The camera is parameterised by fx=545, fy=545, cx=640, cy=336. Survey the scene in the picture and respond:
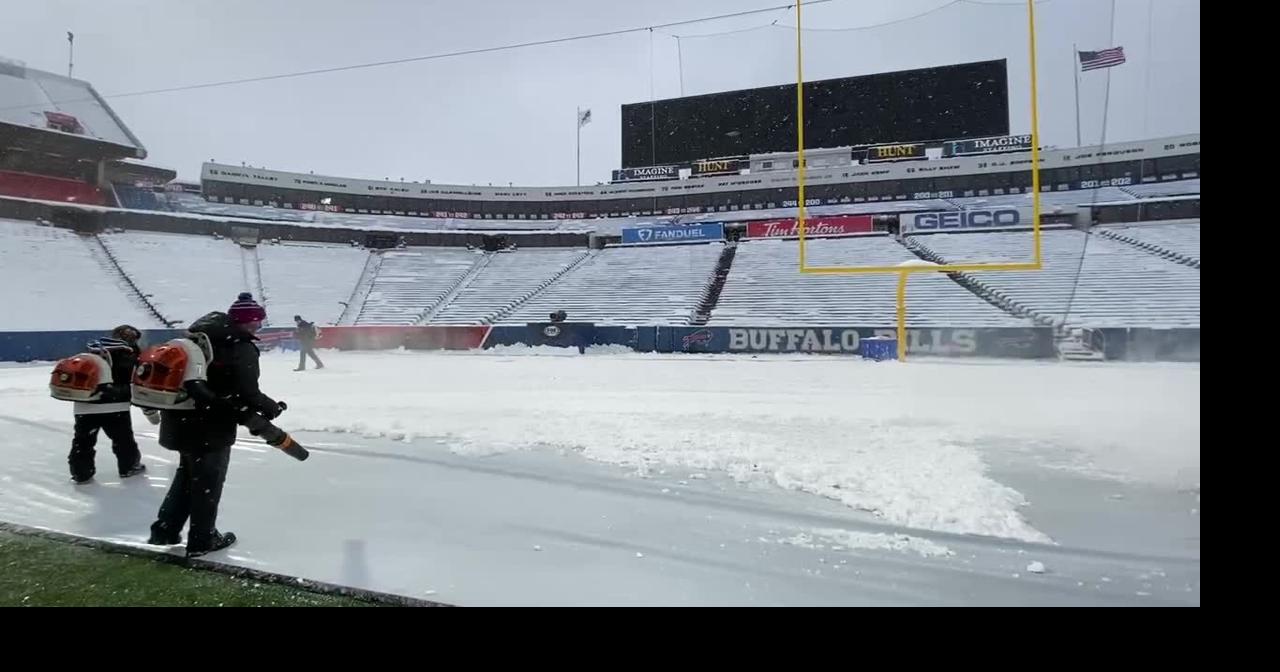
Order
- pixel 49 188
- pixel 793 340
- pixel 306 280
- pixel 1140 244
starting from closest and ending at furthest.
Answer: pixel 49 188 → pixel 1140 244 → pixel 306 280 → pixel 793 340

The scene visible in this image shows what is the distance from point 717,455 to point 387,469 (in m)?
2.26

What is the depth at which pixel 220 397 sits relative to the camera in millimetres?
2328

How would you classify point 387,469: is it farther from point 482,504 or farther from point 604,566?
point 604,566

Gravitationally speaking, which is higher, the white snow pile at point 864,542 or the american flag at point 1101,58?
the american flag at point 1101,58

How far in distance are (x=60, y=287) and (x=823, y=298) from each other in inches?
537

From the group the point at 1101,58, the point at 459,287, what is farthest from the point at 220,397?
the point at 459,287

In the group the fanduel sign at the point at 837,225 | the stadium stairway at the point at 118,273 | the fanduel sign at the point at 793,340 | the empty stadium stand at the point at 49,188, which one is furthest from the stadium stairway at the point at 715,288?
the empty stadium stand at the point at 49,188

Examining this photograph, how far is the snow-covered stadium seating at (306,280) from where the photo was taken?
5711mm

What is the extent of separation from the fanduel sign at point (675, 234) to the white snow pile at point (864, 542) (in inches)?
610

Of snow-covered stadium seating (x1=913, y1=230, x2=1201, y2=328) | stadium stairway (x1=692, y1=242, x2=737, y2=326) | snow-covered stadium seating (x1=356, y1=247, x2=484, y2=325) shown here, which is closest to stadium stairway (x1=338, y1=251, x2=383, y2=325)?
snow-covered stadium seating (x1=356, y1=247, x2=484, y2=325)

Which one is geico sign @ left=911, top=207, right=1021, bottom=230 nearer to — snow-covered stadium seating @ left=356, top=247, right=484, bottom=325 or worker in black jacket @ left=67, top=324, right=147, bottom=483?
worker in black jacket @ left=67, top=324, right=147, bottom=483

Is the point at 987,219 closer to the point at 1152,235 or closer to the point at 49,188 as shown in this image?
the point at 1152,235

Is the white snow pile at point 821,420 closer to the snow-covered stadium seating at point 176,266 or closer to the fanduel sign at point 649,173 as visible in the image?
the snow-covered stadium seating at point 176,266
